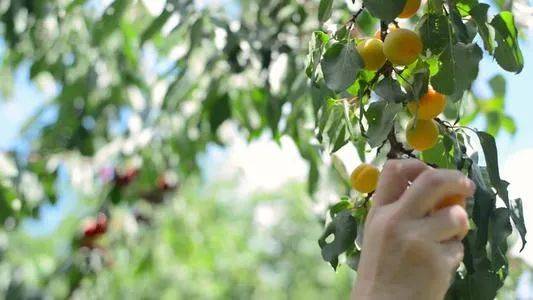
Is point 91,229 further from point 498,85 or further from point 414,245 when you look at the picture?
point 414,245

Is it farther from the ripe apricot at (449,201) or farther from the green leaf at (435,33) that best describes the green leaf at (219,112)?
the ripe apricot at (449,201)

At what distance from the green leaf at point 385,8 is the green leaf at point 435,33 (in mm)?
33

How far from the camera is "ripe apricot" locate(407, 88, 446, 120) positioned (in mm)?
903

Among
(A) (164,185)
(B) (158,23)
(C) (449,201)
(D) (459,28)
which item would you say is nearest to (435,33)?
(D) (459,28)

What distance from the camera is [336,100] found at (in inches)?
39.6

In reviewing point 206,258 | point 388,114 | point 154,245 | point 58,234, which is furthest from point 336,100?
point 58,234

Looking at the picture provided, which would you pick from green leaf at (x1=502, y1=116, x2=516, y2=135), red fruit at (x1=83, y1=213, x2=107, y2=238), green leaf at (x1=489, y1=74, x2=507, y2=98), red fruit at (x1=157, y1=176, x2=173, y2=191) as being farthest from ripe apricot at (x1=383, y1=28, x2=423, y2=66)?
red fruit at (x1=157, y1=176, x2=173, y2=191)

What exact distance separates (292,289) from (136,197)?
19.8 feet

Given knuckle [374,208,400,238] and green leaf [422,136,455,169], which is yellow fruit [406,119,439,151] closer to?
green leaf [422,136,455,169]

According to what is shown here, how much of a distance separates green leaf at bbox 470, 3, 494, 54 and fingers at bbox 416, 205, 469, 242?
1.01ft

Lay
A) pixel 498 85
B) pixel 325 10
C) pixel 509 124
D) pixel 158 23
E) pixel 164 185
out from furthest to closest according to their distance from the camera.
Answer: pixel 164 185 < pixel 509 124 < pixel 498 85 < pixel 158 23 < pixel 325 10

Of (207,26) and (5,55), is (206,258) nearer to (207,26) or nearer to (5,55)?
(5,55)

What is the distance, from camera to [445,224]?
2.22ft

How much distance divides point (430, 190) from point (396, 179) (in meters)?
0.06
